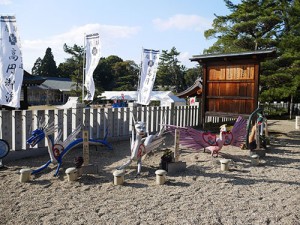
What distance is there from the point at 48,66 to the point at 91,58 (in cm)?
4235

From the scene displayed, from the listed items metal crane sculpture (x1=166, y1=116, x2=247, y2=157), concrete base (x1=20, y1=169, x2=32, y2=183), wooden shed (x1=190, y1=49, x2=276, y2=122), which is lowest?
concrete base (x1=20, y1=169, x2=32, y2=183)

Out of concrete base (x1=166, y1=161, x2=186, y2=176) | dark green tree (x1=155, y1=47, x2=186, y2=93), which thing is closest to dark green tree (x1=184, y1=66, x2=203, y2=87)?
dark green tree (x1=155, y1=47, x2=186, y2=93)

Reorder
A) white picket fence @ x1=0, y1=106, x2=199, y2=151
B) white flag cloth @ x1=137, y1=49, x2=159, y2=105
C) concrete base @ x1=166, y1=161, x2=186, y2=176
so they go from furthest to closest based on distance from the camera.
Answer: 1. white flag cloth @ x1=137, y1=49, x2=159, y2=105
2. white picket fence @ x1=0, y1=106, x2=199, y2=151
3. concrete base @ x1=166, y1=161, x2=186, y2=176

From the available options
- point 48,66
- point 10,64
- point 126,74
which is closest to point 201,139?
point 10,64

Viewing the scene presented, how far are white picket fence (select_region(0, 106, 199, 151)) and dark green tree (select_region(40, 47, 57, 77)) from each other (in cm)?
4513

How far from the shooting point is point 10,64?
673 cm

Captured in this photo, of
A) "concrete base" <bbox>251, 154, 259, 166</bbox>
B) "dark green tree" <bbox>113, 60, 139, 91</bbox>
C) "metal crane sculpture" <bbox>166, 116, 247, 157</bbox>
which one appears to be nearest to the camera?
"concrete base" <bbox>251, 154, 259, 166</bbox>

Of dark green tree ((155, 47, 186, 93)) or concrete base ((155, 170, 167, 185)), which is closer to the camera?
concrete base ((155, 170, 167, 185))

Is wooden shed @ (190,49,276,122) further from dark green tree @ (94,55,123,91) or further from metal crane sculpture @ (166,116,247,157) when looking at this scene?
dark green tree @ (94,55,123,91)

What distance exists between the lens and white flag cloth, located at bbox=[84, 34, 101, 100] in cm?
1205

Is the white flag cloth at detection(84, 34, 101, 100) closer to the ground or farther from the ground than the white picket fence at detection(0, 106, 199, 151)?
farther from the ground

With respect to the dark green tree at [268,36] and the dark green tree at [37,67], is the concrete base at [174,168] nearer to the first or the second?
the dark green tree at [268,36]

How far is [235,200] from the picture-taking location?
4.08 metres

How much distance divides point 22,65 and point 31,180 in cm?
337
